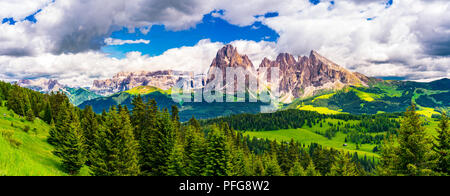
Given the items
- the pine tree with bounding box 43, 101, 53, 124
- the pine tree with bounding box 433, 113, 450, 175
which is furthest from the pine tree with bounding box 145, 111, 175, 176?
the pine tree with bounding box 43, 101, 53, 124

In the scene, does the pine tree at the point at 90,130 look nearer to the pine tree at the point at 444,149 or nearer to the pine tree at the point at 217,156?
the pine tree at the point at 217,156

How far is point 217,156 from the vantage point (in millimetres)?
44875

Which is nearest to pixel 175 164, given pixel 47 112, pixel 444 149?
pixel 444 149

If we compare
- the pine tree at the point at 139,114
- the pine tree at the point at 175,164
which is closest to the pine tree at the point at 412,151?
the pine tree at the point at 175,164

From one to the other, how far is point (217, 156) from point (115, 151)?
1767cm

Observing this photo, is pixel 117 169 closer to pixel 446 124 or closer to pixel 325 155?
pixel 446 124

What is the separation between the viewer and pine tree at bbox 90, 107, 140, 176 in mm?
38562

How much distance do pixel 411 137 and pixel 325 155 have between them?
57.9m

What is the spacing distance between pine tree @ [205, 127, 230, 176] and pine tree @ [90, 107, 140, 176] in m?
12.9

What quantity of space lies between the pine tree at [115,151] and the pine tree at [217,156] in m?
12.9

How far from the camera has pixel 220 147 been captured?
147 ft

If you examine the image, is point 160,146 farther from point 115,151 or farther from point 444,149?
point 444,149

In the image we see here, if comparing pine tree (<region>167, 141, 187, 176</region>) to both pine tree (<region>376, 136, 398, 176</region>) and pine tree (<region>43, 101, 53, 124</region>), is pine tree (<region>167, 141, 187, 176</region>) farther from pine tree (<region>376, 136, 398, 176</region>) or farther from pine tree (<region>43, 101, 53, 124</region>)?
pine tree (<region>43, 101, 53, 124</region>)
